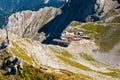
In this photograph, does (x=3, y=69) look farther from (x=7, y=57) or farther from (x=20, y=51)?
(x=20, y=51)

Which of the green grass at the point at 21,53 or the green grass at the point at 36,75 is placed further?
the green grass at the point at 21,53

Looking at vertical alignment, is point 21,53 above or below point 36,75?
above

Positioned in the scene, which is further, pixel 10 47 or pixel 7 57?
pixel 10 47

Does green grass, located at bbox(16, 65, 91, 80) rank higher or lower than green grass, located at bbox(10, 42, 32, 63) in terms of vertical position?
lower

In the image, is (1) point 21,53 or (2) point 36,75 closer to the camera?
(2) point 36,75

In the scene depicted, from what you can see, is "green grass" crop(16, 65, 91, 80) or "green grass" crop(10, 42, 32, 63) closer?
"green grass" crop(16, 65, 91, 80)

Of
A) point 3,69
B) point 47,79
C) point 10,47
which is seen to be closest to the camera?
point 47,79

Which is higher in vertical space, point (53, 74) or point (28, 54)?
point (28, 54)

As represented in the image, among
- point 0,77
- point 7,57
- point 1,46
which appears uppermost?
point 1,46

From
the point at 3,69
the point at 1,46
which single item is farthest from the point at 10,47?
the point at 3,69

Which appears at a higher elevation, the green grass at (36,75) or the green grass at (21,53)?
the green grass at (21,53)

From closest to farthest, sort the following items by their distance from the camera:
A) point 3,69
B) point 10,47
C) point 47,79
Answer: point 47,79 → point 3,69 → point 10,47
